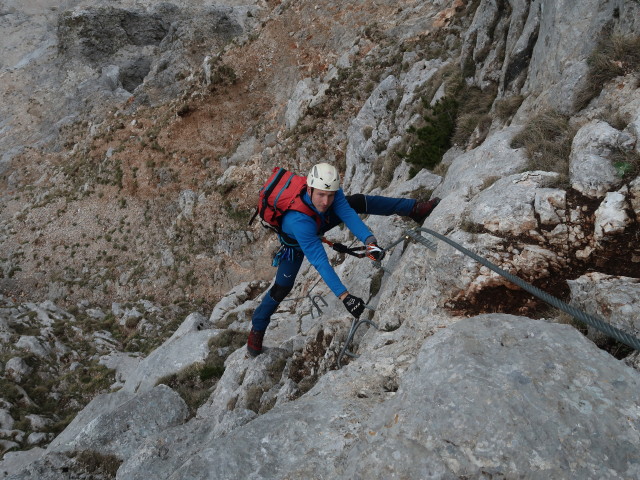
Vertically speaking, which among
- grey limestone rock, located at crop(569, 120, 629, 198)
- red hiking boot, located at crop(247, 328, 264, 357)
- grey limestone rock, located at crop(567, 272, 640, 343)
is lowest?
red hiking boot, located at crop(247, 328, 264, 357)

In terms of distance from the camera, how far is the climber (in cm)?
599

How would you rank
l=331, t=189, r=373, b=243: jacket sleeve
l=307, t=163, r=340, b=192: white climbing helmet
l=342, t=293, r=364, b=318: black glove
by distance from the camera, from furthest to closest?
1. l=331, t=189, r=373, b=243: jacket sleeve
2. l=307, t=163, r=340, b=192: white climbing helmet
3. l=342, t=293, r=364, b=318: black glove

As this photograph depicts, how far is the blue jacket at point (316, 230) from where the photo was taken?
587 centimetres

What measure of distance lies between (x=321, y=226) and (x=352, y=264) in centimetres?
324

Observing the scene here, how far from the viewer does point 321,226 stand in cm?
720

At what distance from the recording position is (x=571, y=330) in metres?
3.63

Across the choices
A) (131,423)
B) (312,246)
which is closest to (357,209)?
(312,246)

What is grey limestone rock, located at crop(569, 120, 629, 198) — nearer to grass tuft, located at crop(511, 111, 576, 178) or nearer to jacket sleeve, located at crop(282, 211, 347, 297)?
grass tuft, located at crop(511, 111, 576, 178)

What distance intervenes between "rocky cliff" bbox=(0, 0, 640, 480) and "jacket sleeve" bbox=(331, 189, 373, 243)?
87cm

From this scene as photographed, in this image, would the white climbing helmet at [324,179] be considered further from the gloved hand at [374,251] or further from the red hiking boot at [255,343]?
the red hiking boot at [255,343]

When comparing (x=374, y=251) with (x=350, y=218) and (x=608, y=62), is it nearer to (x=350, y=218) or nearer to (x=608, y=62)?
(x=350, y=218)

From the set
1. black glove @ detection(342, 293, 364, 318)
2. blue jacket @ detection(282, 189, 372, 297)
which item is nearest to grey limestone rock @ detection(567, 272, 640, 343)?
black glove @ detection(342, 293, 364, 318)

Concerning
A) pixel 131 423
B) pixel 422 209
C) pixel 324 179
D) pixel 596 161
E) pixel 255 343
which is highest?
pixel 324 179

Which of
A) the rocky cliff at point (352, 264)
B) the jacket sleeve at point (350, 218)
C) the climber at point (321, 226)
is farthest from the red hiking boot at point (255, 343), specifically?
the jacket sleeve at point (350, 218)
